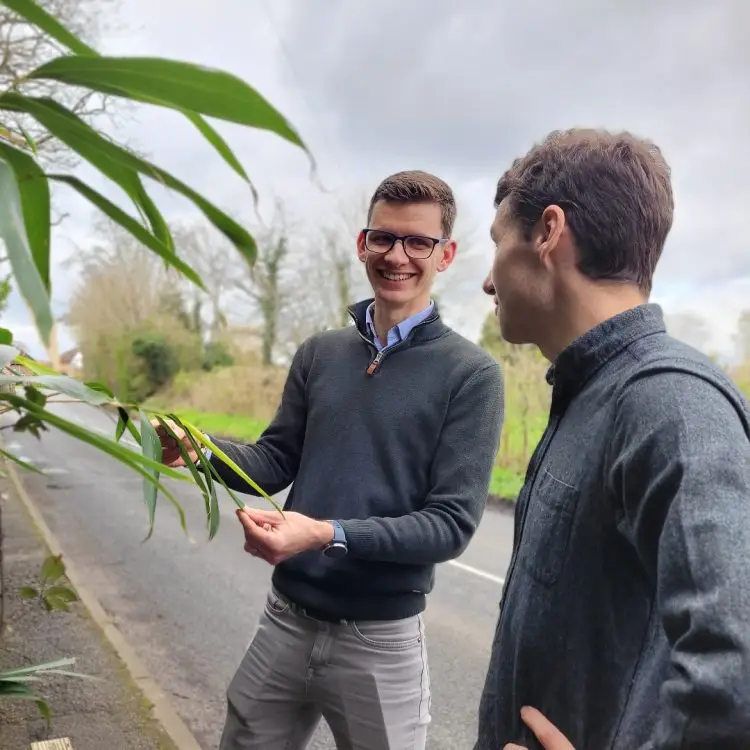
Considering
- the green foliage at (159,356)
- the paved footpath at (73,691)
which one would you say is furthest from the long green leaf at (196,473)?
the green foliage at (159,356)

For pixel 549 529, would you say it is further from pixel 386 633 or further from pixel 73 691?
pixel 73 691

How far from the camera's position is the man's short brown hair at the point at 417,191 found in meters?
1.79

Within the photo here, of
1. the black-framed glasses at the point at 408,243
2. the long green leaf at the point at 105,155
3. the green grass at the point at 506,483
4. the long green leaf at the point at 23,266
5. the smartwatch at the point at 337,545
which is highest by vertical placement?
the black-framed glasses at the point at 408,243

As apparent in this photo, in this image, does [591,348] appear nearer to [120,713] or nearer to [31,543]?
[120,713]

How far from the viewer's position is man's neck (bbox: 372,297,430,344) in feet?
6.05

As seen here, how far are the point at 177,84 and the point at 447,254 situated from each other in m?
1.38

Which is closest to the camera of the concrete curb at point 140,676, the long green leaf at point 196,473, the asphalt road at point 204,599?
the long green leaf at point 196,473

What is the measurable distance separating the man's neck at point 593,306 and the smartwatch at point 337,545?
0.70 metres

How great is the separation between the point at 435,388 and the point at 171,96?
120 centimetres

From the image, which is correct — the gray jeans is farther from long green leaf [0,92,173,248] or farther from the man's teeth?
long green leaf [0,92,173,248]

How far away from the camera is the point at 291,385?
1987 mm

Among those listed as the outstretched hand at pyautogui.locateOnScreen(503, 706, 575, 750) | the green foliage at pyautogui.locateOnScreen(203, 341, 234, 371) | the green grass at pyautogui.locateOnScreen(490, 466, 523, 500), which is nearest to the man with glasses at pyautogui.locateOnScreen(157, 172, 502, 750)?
the outstretched hand at pyautogui.locateOnScreen(503, 706, 575, 750)

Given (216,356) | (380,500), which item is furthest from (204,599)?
(216,356)

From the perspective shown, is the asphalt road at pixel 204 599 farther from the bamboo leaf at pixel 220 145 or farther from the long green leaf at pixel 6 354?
the bamboo leaf at pixel 220 145
